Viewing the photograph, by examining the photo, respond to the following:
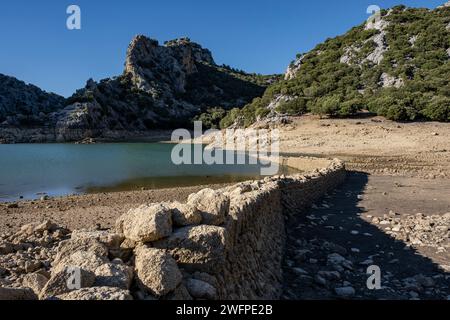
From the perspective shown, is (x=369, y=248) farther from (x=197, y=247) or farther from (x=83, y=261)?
(x=83, y=261)

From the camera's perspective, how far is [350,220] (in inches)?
484

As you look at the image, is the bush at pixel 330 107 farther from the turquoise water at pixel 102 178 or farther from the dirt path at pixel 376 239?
the dirt path at pixel 376 239

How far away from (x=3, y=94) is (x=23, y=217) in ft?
426

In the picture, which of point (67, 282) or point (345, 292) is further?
point (345, 292)

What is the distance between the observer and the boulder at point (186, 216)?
5102mm

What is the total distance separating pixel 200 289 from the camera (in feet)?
13.7

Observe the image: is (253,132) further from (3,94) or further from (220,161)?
(3,94)

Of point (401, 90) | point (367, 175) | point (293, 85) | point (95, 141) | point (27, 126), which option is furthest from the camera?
point (27, 126)

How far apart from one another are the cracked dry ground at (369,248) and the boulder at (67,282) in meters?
4.09

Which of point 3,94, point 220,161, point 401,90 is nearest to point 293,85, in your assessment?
point 401,90

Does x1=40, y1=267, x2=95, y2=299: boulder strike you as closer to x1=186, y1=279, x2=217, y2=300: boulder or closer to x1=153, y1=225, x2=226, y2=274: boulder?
x1=186, y1=279, x2=217, y2=300: boulder

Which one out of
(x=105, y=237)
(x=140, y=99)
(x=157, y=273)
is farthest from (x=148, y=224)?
(x=140, y=99)

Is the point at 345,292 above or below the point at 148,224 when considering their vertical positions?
below

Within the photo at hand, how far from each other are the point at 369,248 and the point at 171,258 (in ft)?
22.5
